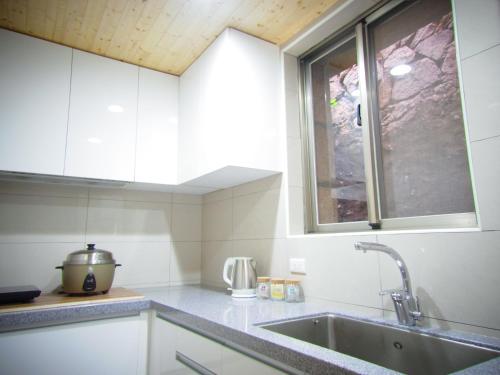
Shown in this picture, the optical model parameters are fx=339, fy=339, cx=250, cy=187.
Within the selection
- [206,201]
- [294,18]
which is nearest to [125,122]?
[206,201]

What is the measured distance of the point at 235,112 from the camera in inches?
67.7

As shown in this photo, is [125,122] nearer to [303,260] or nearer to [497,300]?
[303,260]

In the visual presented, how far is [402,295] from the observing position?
1.12m

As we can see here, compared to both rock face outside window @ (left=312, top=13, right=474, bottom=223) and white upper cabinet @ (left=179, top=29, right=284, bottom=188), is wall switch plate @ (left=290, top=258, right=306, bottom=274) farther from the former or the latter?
white upper cabinet @ (left=179, top=29, right=284, bottom=188)

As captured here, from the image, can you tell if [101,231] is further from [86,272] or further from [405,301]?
[405,301]

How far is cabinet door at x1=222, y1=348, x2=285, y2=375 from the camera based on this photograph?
3.17 feet

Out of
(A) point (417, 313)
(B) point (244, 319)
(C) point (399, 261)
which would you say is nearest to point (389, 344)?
(A) point (417, 313)

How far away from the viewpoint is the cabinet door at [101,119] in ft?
6.23

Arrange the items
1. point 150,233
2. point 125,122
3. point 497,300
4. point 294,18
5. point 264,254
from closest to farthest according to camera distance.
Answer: point 497,300
point 294,18
point 264,254
point 125,122
point 150,233

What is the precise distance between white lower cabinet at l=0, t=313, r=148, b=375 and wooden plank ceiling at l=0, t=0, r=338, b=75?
4.91ft

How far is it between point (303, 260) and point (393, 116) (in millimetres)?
780

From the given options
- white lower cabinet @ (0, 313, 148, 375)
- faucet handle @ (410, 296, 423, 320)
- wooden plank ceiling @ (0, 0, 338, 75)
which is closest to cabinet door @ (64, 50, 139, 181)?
wooden plank ceiling @ (0, 0, 338, 75)

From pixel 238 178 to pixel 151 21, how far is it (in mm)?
949

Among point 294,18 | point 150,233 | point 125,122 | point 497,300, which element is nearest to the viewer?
point 497,300
